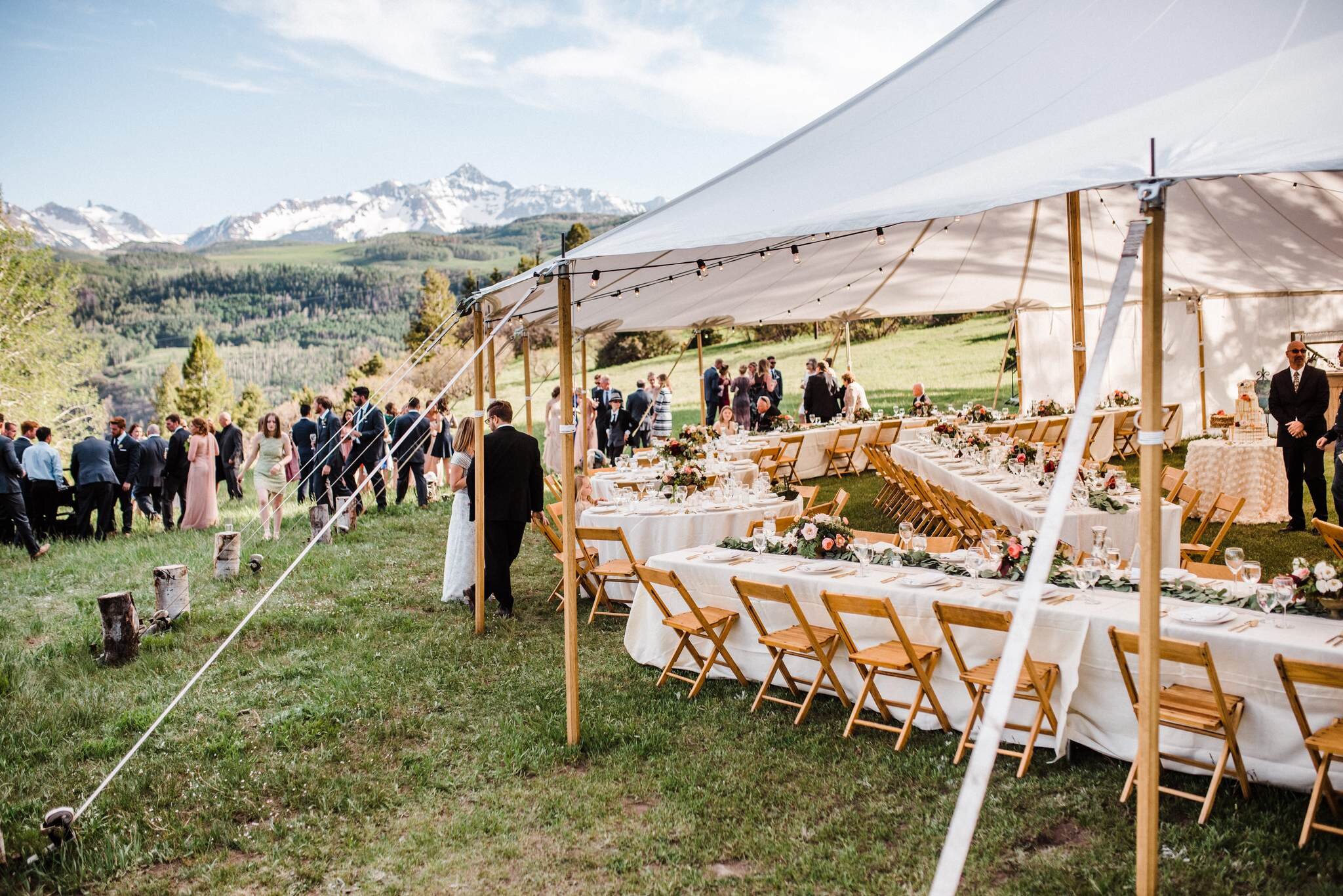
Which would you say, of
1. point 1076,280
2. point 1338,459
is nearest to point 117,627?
point 1076,280

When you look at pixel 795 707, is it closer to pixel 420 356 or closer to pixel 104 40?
pixel 420 356

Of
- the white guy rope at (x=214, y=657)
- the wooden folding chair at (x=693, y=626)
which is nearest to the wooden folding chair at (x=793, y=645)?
the wooden folding chair at (x=693, y=626)

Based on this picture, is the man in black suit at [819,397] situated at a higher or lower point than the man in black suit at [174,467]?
higher

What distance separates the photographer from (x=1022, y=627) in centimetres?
240

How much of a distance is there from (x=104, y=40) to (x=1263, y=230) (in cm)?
13258

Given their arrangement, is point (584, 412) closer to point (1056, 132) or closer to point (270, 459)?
point (270, 459)

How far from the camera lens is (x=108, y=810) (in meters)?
4.39

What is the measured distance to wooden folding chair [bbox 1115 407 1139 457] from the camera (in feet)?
49.9

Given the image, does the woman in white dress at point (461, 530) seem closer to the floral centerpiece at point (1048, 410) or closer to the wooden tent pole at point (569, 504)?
the wooden tent pole at point (569, 504)

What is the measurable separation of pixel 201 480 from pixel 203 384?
5169 cm

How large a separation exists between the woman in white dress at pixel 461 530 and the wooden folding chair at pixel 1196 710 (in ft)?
16.1

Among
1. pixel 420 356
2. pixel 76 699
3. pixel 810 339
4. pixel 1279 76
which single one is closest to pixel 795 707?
pixel 420 356

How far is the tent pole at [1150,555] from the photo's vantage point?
3.03 metres

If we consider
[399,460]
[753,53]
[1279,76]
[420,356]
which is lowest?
[399,460]
